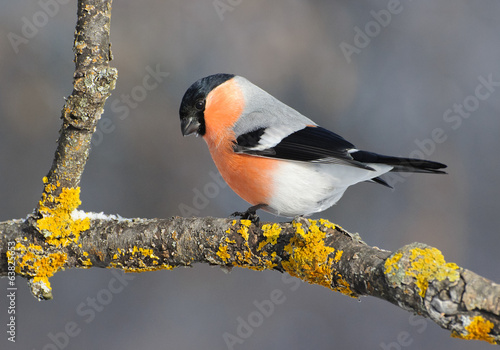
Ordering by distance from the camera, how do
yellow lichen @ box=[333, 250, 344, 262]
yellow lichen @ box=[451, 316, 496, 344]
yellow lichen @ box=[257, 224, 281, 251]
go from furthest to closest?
yellow lichen @ box=[257, 224, 281, 251] < yellow lichen @ box=[333, 250, 344, 262] < yellow lichen @ box=[451, 316, 496, 344]

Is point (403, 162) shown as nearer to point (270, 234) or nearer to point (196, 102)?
point (270, 234)

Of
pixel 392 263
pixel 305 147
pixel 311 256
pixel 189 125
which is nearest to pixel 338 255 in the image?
pixel 311 256

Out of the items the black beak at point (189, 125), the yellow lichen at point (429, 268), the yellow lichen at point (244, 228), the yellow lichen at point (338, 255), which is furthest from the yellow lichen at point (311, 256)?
the black beak at point (189, 125)

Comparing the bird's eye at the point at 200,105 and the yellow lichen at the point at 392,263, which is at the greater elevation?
the bird's eye at the point at 200,105

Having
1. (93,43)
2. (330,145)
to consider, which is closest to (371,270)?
(330,145)

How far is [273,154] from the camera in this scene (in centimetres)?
164

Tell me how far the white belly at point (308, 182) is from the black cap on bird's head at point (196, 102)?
358mm

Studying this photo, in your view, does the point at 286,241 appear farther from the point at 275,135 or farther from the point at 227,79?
the point at 227,79

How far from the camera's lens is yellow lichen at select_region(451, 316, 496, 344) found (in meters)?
0.86

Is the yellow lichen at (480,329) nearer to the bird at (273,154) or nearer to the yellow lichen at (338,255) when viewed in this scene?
the yellow lichen at (338,255)

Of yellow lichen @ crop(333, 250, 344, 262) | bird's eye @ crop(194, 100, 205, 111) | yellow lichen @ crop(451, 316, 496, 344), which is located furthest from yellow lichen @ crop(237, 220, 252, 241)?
yellow lichen @ crop(451, 316, 496, 344)

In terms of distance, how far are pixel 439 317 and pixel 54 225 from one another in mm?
1040

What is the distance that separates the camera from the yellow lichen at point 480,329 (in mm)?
861

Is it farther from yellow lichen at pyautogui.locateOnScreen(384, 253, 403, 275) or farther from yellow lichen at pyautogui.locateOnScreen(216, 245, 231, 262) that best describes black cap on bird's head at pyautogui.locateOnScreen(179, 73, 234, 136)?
yellow lichen at pyautogui.locateOnScreen(384, 253, 403, 275)
